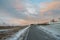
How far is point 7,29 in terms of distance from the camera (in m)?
14.2
